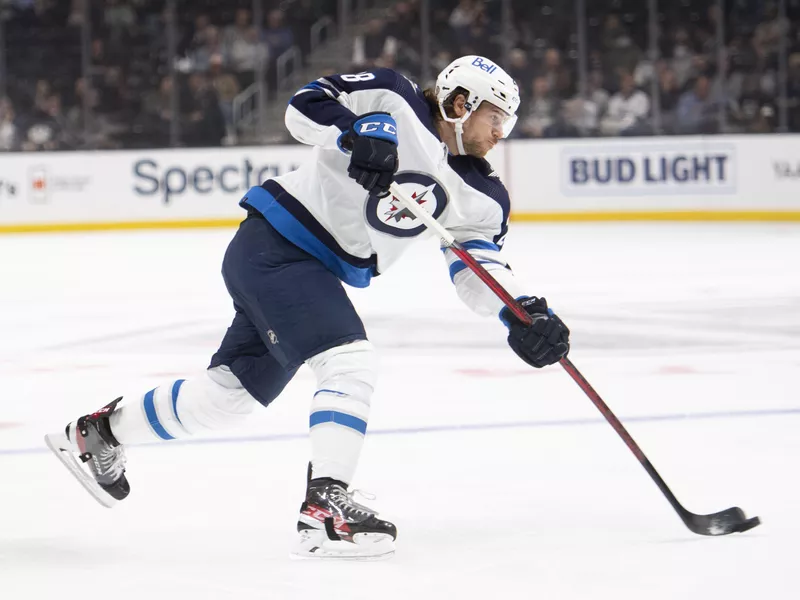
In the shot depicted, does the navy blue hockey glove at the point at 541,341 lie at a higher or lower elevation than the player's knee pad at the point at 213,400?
higher

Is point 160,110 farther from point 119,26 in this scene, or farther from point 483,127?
point 483,127

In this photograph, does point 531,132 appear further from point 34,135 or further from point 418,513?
point 418,513

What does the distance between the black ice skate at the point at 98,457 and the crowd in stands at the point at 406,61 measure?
28.8 feet

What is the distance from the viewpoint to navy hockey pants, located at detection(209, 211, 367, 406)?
2455 millimetres

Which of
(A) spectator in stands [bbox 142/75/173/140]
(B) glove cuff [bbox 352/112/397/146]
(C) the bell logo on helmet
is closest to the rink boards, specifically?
(A) spectator in stands [bbox 142/75/173/140]

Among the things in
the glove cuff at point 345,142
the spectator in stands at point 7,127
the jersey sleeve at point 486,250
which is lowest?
the spectator in stands at point 7,127

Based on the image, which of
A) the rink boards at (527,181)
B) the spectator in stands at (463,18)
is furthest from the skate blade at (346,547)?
the spectator in stands at (463,18)

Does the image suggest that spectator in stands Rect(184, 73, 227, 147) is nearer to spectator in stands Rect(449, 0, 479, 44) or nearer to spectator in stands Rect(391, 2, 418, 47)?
spectator in stands Rect(391, 2, 418, 47)

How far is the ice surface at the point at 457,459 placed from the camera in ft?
7.52

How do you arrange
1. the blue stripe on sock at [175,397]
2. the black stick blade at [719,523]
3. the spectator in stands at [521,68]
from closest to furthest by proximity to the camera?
the black stick blade at [719,523]
the blue stripe on sock at [175,397]
the spectator in stands at [521,68]

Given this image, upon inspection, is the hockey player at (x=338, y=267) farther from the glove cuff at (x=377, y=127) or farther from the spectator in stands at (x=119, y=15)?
the spectator in stands at (x=119, y=15)

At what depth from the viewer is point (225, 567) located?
2.36 m

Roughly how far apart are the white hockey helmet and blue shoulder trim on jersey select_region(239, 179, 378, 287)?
33cm

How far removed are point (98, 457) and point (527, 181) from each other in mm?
8671
